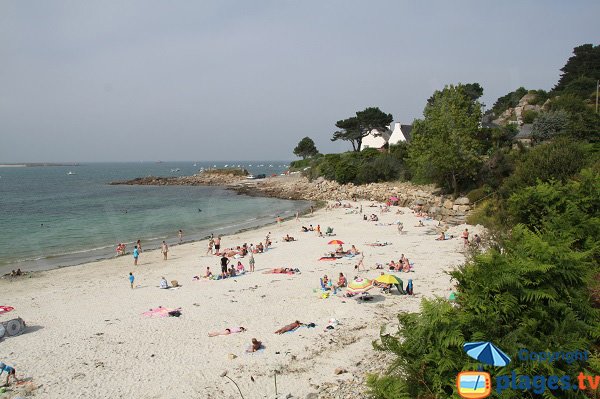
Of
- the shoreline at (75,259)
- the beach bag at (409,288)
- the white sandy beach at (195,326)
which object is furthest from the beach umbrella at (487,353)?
the shoreline at (75,259)

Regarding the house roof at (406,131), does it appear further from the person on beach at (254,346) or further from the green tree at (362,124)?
→ the person on beach at (254,346)

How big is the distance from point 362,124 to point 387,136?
545 centimetres

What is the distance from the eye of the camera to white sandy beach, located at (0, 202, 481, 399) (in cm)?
1014

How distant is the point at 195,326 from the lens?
13.7 meters

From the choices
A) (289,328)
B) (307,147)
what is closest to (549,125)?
(289,328)

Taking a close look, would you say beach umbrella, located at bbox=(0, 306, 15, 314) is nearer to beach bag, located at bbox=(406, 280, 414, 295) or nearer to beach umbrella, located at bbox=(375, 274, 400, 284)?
beach umbrella, located at bbox=(375, 274, 400, 284)

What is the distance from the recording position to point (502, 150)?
35.2 m

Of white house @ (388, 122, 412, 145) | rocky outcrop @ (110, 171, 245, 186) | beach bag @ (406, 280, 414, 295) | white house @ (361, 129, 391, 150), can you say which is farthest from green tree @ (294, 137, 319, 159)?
beach bag @ (406, 280, 414, 295)

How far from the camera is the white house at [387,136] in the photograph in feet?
224

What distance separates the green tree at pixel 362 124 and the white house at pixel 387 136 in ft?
4.20

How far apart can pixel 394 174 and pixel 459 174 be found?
17.4 metres

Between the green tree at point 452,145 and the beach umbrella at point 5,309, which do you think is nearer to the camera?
the beach umbrella at point 5,309

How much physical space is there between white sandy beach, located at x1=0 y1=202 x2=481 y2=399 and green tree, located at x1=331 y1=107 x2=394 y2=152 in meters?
54.4

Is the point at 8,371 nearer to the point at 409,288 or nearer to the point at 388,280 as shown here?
the point at 388,280
